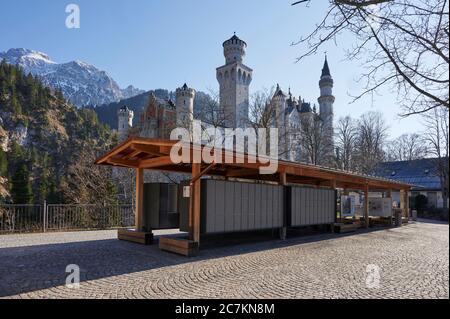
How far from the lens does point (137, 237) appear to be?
35.6ft

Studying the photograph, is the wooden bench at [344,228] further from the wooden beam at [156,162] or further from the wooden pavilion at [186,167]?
the wooden beam at [156,162]

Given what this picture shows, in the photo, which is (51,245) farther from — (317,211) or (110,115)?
(110,115)

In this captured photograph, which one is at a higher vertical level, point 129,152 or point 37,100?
point 37,100

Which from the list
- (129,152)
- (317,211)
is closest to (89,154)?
(129,152)

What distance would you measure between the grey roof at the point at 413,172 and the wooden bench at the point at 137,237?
121 ft

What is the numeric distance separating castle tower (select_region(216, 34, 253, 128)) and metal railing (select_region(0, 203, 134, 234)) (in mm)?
37678

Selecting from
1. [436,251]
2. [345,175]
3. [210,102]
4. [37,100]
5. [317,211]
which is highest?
[37,100]

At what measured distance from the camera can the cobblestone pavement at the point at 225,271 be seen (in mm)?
5457

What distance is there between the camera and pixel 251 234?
12805 millimetres

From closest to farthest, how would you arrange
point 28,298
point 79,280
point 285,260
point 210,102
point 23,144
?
point 28,298 < point 79,280 < point 285,260 < point 210,102 < point 23,144

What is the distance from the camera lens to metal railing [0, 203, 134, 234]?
43.4 feet

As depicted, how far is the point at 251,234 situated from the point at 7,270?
26.4ft

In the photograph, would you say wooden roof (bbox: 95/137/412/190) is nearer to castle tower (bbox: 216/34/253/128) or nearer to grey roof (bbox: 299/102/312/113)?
castle tower (bbox: 216/34/253/128)

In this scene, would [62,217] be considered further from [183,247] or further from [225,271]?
[225,271]
